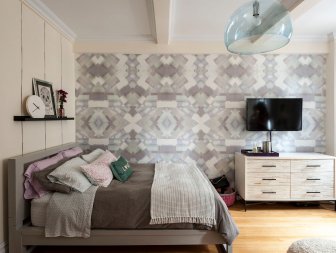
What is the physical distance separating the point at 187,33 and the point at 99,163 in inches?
92.5

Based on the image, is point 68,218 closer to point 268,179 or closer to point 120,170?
point 120,170

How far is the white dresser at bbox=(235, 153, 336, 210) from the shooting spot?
3.69 meters

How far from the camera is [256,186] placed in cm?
370

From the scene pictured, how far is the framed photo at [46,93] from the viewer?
115 inches

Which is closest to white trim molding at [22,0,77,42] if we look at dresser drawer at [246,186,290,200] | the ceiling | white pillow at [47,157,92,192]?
the ceiling

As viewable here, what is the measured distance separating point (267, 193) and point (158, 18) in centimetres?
279

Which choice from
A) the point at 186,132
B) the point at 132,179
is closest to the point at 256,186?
the point at 186,132

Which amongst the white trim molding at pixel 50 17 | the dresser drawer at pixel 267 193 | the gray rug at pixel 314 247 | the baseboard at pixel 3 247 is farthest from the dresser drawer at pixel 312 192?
the white trim molding at pixel 50 17

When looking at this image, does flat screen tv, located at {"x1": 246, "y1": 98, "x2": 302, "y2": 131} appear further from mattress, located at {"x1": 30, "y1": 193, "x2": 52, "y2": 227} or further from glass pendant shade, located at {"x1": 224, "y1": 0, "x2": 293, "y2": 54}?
mattress, located at {"x1": 30, "y1": 193, "x2": 52, "y2": 227}

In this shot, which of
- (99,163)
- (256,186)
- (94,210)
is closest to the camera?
(94,210)

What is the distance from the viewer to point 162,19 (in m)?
3.05

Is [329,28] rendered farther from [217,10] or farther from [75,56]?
[75,56]

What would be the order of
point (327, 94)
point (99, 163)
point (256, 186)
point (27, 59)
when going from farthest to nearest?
1. point (327, 94)
2. point (256, 186)
3. point (99, 163)
4. point (27, 59)

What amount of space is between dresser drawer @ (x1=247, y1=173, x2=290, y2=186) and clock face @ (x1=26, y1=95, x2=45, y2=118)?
2837mm
